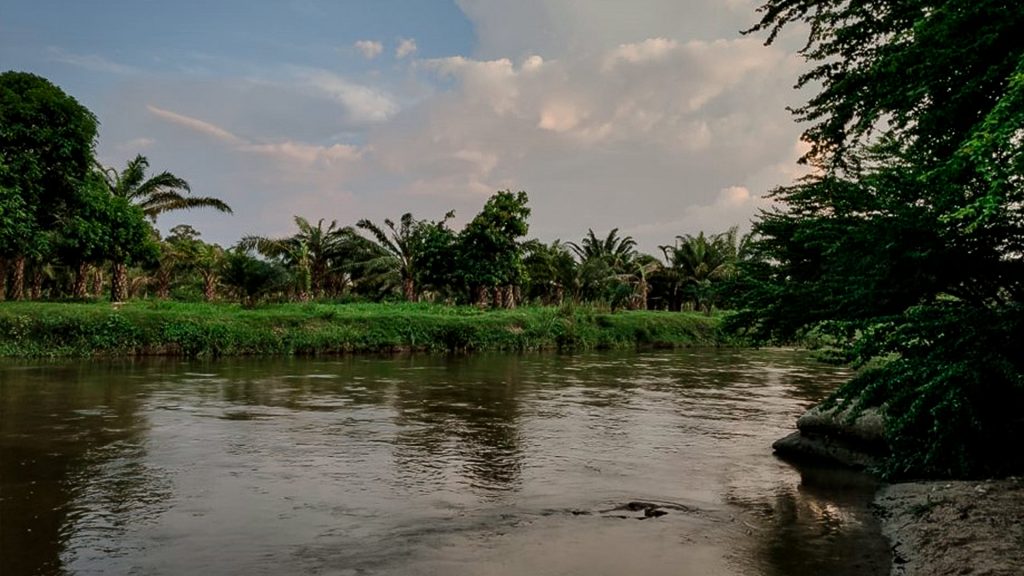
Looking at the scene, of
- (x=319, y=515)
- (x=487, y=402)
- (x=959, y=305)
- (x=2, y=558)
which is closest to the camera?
(x=2, y=558)

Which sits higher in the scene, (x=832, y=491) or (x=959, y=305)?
(x=959, y=305)

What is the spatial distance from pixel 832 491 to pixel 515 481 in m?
3.52

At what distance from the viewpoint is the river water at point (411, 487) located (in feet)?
18.1

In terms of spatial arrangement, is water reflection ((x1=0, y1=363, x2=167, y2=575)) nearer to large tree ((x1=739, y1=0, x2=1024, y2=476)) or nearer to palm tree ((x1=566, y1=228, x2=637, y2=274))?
large tree ((x1=739, y1=0, x2=1024, y2=476))

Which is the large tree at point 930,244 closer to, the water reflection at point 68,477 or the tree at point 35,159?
the water reflection at point 68,477

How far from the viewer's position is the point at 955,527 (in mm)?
5633

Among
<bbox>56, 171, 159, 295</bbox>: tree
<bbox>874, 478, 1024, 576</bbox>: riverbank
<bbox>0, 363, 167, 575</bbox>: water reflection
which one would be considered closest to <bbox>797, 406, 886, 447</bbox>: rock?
<bbox>874, 478, 1024, 576</bbox>: riverbank

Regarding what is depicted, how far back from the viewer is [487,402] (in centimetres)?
1520

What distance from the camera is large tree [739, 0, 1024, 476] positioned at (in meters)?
5.82

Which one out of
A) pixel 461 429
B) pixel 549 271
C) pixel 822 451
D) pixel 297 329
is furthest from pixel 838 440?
pixel 549 271

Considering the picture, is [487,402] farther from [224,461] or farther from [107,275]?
[107,275]

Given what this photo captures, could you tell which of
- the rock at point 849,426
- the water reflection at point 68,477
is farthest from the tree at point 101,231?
the rock at point 849,426

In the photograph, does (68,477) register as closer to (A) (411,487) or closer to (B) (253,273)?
(A) (411,487)

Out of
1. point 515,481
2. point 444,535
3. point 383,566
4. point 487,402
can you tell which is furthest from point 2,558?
point 487,402
